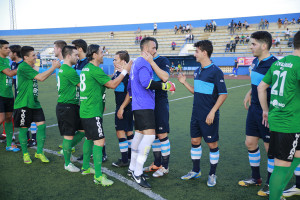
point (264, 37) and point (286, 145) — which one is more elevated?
point (264, 37)

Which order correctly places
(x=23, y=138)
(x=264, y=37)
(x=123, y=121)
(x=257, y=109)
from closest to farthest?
1. (x=264, y=37)
2. (x=257, y=109)
3. (x=123, y=121)
4. (x=23, y=138)

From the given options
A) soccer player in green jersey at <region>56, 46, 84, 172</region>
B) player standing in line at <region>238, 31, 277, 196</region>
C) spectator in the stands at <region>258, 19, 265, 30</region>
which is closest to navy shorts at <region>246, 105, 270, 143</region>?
player standing in line at <region>238, 31, 277, 196</region>

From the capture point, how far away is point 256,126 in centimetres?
373

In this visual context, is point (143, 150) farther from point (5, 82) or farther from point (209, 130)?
point (5, 82)

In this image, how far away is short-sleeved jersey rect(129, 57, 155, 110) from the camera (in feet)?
12.1

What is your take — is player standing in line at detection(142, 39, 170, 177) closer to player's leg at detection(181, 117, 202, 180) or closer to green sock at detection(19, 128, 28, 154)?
player's leg at detection(181, 117, 202, 180)

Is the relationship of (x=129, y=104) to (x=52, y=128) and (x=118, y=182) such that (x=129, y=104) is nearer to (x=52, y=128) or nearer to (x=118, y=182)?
(x=118, y=182)

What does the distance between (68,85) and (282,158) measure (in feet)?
11.7

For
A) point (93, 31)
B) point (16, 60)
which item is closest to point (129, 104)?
point (16, 60)

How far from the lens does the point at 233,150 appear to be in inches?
215

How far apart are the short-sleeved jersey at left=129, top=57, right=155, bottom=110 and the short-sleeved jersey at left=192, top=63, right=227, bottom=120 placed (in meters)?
0.78

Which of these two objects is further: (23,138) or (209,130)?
(23,138)

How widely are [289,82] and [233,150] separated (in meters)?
3.05

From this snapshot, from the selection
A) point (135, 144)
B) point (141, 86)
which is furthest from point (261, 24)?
point (135, 144)
